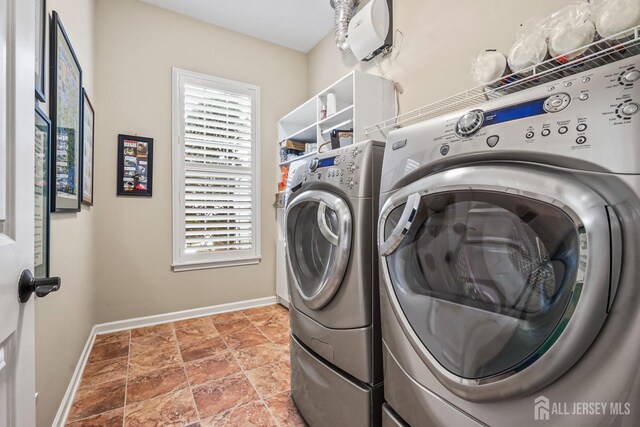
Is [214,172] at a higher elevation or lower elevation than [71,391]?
higher

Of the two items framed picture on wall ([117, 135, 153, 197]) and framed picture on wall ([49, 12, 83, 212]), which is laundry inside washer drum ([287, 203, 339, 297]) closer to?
framed picture on wall ([49, 12, 83, 212])

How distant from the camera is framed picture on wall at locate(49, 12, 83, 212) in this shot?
1302mm

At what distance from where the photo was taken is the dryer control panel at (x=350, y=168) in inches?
42.5

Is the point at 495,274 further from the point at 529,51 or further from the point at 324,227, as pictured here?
the point at 529,51

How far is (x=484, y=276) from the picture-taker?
2.40 ft

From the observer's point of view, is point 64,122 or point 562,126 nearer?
point 562,126

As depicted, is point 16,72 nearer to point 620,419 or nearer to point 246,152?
point 620,419

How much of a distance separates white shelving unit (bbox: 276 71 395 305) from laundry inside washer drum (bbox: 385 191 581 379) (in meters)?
1.42

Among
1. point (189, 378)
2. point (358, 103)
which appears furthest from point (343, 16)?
point (189, 378)

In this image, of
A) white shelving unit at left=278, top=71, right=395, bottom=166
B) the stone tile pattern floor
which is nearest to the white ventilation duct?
white shelving unit at left=278, top=71, right=395, bottom=166

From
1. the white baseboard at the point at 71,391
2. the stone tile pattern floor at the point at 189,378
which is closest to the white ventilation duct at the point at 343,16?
the stone tile pattern floor at the point at 189,378

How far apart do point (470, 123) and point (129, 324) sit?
10.0 feet

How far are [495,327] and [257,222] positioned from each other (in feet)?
9.01

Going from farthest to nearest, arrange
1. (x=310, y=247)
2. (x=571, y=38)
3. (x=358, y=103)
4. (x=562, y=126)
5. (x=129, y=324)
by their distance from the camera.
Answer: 1. (x=129, y=324)
2. (x=358, y=103)
3. (x=310, y=247)
4. (x=571, y=38)
5. (x=562, y=126)
